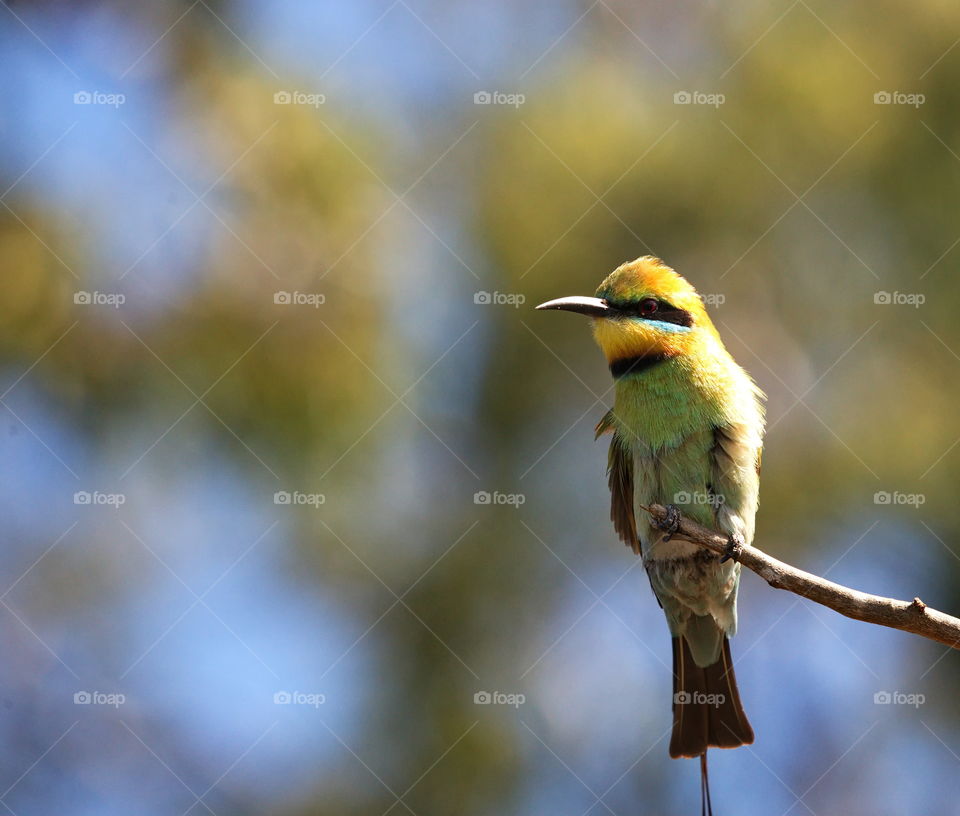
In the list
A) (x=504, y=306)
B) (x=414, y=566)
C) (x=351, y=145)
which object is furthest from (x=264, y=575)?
(x=351, y=145)

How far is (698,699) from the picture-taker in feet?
12.6

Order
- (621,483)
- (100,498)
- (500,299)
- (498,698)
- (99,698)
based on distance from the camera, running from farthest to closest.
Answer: (500,299), (100,498), (99,698), (498,698), (621,483)

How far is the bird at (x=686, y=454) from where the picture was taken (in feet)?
12.1

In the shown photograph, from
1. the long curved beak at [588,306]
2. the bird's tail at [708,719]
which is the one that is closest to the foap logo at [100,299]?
the long curved beak at [588,306]

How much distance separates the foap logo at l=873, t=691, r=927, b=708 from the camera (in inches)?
237

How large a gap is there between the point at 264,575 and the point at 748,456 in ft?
10.3

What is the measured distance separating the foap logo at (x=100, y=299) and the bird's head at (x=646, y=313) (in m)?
3.40

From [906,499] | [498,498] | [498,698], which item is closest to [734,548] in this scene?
[498,698]

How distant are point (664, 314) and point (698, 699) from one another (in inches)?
52.6

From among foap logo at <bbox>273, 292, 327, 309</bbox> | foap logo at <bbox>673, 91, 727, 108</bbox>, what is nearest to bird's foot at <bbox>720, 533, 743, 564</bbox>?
foap logo at <bbox>273, 292, 327, 309</bbox>

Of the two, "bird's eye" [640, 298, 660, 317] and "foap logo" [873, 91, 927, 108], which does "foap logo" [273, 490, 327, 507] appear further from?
"foap logo" [873, 91, 927, 108]

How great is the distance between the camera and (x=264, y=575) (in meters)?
5.98

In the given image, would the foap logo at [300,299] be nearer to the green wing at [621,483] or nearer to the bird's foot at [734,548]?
the green wing at [621,483]

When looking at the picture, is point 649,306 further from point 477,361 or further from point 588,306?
point 477,361
